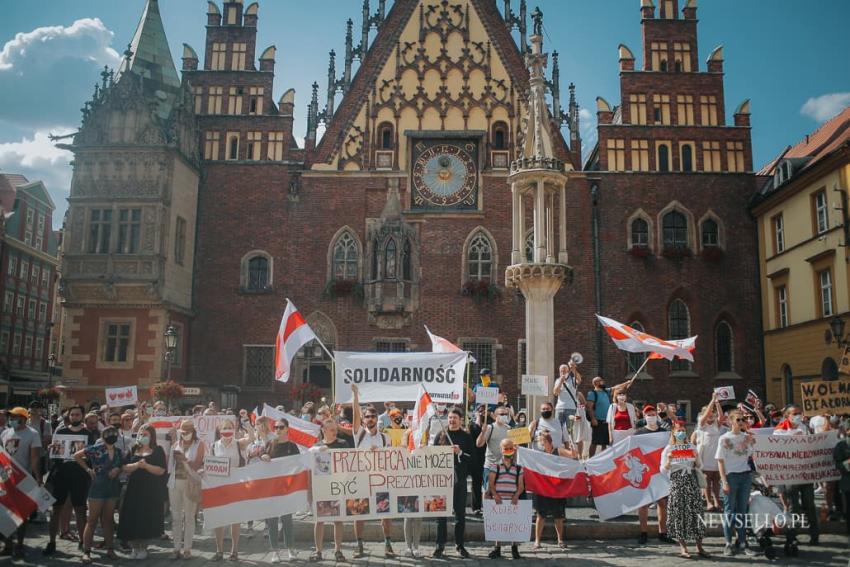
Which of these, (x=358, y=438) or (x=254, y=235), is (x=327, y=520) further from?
(x=254, y=235)

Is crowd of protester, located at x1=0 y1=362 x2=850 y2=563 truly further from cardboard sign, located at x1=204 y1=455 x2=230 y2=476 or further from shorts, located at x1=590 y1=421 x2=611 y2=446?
shorts, located at x1=590 y1=421 x2=611 y2=446

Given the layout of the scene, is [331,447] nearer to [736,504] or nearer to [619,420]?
[619,420]

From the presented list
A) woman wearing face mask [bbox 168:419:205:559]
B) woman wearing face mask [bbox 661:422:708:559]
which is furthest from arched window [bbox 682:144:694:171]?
woman wearing face mask [bbox 168:419:205:559]

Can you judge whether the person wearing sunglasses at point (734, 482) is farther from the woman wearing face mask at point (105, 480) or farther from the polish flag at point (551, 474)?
the woman wearing face mask at point (105, 480)

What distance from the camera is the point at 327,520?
10.5 meters

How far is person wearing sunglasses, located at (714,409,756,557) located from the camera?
34.6 feet

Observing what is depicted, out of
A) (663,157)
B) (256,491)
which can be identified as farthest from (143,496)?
(663,157)

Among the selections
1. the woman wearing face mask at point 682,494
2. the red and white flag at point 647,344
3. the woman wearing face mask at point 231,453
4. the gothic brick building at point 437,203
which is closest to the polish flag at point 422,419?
the woman wearing face mask at point 231,453

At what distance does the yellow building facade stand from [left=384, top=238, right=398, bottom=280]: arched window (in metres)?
13.9

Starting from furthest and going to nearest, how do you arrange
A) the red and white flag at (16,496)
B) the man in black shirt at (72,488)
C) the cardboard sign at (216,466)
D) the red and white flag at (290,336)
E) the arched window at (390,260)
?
the arched window at (390,260)
the red and white flag at (290,336)
the man in black shirt at (72,488)
the cardboard sign at (216,466)
the red and white flag at (16,496)

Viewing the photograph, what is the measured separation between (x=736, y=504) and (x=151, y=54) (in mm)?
27026

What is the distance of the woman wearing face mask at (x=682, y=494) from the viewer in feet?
34.7

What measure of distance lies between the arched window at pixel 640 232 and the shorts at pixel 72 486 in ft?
72.3

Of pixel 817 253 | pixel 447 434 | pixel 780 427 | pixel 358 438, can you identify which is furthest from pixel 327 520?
pixel 817 253
